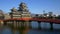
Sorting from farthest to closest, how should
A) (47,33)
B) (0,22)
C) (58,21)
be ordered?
(0,22), (58,21), (47,33)

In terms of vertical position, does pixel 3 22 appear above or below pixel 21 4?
below

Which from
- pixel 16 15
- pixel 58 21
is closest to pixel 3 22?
pixel 16 15

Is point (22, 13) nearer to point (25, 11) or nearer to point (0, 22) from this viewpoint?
point (25, 11)

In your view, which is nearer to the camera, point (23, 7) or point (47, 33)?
point (47, 33)

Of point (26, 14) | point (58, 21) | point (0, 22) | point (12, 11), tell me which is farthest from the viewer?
A: point (12, 11)

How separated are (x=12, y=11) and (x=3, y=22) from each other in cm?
3792

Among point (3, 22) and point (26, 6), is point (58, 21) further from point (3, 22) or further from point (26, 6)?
point (26, 6)

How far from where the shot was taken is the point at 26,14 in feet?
420

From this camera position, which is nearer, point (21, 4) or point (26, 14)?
point (26, 14)

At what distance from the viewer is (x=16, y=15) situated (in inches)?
5103

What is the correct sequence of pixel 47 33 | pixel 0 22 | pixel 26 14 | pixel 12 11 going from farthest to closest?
1. pixel 12 11
2. pixel 26 14
3. pixel 0 22
4. pixel 47 33

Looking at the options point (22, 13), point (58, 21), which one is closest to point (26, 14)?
point (22, 13)

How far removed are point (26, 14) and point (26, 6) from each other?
12281 mm

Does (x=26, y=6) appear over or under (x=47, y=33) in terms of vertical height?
over
